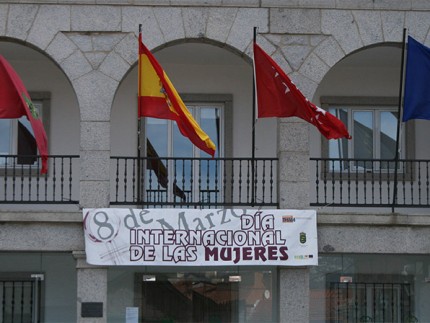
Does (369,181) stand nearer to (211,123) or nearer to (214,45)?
(211,123)

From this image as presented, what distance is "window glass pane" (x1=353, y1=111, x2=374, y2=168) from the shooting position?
19109 mm

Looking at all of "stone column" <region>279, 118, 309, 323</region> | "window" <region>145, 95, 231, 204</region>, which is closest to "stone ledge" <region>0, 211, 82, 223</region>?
"window" <region>145, 95, 231, 204</region>

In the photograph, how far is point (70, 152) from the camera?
61.0 feet

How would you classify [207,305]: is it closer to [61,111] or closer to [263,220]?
[263,220]

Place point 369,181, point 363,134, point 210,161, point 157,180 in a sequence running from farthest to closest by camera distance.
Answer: point 363,134
point 369,181
point 210,161
point 157,180

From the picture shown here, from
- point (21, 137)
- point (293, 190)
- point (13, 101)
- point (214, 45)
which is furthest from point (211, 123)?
point (13, 101)

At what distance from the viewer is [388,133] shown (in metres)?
19.2

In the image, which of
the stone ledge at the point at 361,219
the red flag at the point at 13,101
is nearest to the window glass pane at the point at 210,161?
the stone ledge at the point at 361,219

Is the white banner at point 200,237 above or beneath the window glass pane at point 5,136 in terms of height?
beneath

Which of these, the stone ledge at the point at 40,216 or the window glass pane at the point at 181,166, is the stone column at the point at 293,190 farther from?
the stone ledge at the point at 40,216

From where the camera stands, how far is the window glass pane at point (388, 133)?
1912cm

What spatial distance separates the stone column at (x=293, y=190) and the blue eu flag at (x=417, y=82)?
171 cm

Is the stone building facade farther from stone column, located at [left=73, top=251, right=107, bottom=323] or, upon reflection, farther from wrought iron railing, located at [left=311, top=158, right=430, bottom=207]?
wrought iron railing, located at [left=311, top=158, right=430, bottom=207]

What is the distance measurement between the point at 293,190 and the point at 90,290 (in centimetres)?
360
